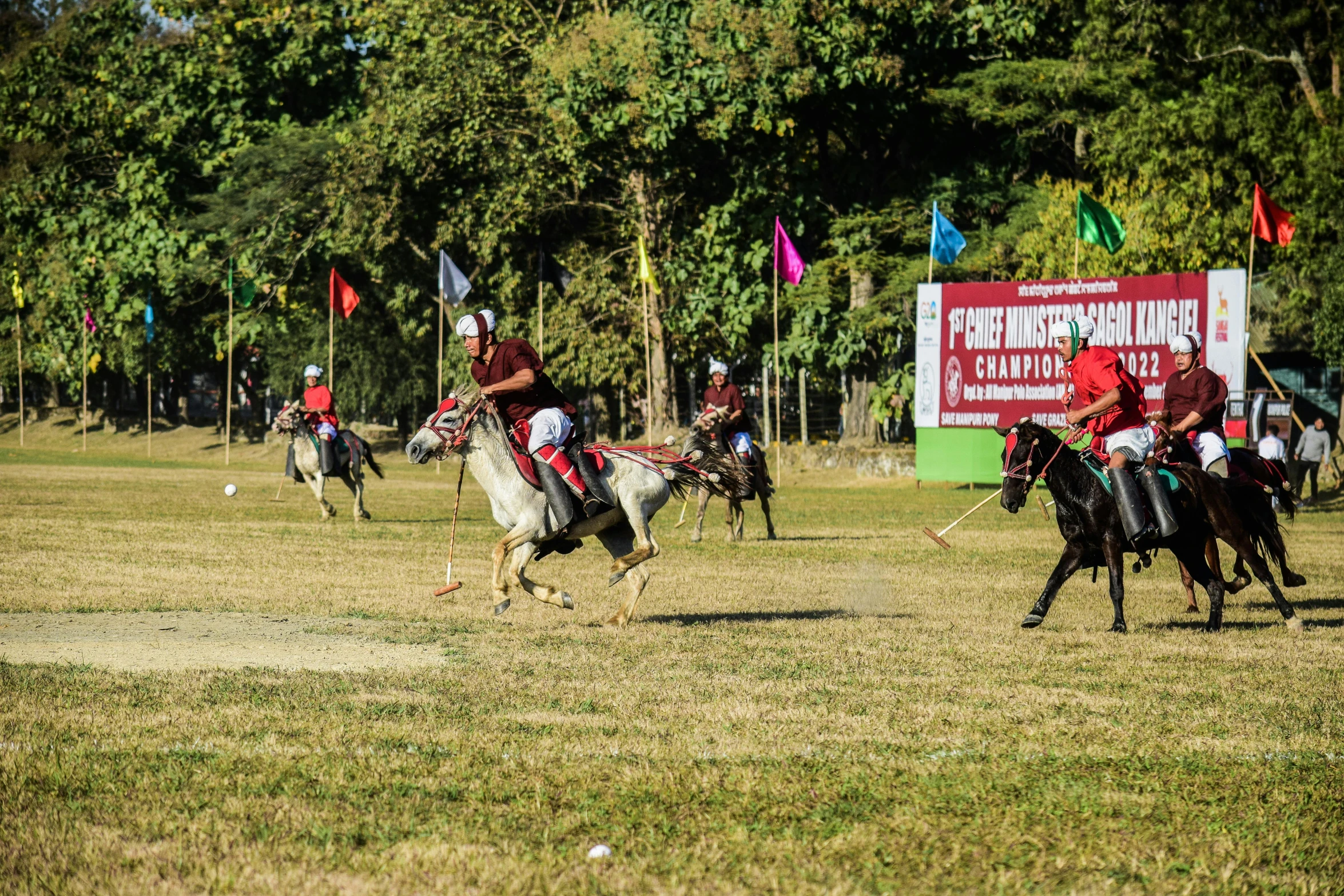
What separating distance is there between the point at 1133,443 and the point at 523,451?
5.32 meters

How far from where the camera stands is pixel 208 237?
4978cm

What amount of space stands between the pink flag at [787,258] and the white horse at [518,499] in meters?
24.0

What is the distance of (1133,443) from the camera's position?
43.3ft

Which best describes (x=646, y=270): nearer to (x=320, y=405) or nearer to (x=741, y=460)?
(x=320, y=405)

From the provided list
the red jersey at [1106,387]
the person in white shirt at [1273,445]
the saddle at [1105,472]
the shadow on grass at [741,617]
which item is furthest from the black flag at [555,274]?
the saddle at [1105,472]

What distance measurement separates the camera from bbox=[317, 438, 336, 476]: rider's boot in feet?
84.5

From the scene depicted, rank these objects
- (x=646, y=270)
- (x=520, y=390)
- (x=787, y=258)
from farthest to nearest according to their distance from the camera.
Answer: (x=646, y=270) → (x=787, y=258) → (x=520, y=390)

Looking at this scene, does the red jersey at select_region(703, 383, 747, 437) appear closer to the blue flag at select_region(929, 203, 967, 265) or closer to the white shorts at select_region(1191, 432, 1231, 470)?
the white shorts at select_region(1191, 432, 1231, 470)

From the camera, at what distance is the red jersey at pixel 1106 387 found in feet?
43.2

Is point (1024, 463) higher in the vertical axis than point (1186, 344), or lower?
lower

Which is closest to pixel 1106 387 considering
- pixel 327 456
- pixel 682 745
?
pixel 682 745

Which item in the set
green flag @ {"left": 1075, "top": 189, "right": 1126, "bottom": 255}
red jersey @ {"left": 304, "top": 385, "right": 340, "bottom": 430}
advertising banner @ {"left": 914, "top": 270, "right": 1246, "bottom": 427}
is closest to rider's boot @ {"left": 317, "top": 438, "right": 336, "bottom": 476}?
red jersey @ {"left": 304, "top": 385, "right": 340, "bottom": 430}

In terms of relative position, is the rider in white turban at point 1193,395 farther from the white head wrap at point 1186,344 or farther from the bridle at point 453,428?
the bridle at point 453,428

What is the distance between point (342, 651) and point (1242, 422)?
2315cm
